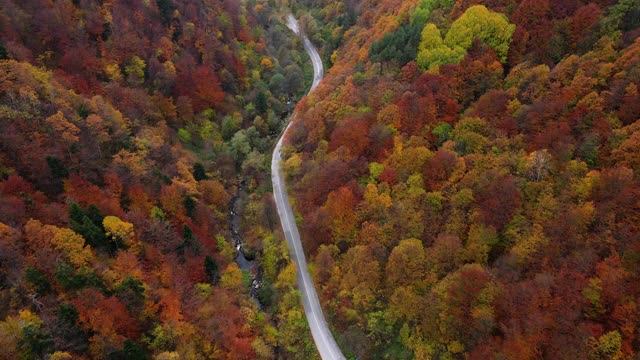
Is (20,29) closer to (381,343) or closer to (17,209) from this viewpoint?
(17,209)

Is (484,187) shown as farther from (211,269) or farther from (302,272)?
(211,269)

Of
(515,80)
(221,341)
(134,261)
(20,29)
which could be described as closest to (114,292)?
(134,261)

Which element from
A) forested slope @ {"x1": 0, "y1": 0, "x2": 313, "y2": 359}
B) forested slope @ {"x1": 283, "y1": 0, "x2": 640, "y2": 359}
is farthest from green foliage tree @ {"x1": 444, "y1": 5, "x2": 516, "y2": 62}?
forested slope @ {"x1": 0, "y1": 0, "x2": 313, "y2": 359}

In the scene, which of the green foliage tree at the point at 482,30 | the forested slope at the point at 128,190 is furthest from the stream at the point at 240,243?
the green foliage tree at the point at 482,30

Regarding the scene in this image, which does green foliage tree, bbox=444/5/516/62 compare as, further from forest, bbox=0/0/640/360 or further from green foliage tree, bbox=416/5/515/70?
forest, bbox=0/0/640/360

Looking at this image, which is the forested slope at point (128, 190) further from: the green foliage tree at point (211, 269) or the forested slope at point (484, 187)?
the forested slope at point (484, 187)

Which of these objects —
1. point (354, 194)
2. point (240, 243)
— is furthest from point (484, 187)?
point (240, 243)
